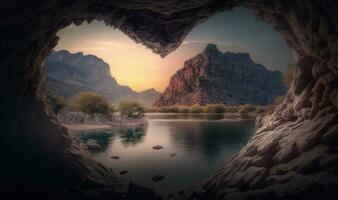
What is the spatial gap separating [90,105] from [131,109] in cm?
1474

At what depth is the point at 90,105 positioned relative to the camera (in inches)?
3418

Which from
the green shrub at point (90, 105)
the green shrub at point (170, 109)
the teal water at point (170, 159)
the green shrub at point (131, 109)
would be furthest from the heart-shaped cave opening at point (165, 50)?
the green shrub at point (170, 109)

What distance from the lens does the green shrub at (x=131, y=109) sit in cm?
9669

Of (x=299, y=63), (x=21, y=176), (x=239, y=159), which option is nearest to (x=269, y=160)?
(x=239, y=159)

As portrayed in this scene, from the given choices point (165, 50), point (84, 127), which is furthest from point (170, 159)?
point (84, 127)

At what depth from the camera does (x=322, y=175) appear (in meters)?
9.82

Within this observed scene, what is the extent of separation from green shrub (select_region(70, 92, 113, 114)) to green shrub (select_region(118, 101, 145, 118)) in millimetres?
8413

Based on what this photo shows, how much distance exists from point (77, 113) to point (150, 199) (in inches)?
2645

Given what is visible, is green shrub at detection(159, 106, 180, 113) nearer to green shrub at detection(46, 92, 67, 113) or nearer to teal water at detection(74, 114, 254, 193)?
green shrub at detection(46, 92, 67, 113)

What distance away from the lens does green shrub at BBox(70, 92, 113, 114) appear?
86.2 meters

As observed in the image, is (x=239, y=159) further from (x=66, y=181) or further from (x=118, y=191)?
(x=66, y=181)

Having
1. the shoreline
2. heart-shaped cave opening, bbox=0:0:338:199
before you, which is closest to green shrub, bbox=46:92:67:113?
the shoreline

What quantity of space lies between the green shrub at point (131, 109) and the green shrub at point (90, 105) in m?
8.41

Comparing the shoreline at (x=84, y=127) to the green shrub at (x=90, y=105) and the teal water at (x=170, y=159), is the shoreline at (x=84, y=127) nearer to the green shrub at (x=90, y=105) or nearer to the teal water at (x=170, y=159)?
the green shrub at (x=90, y=105)
